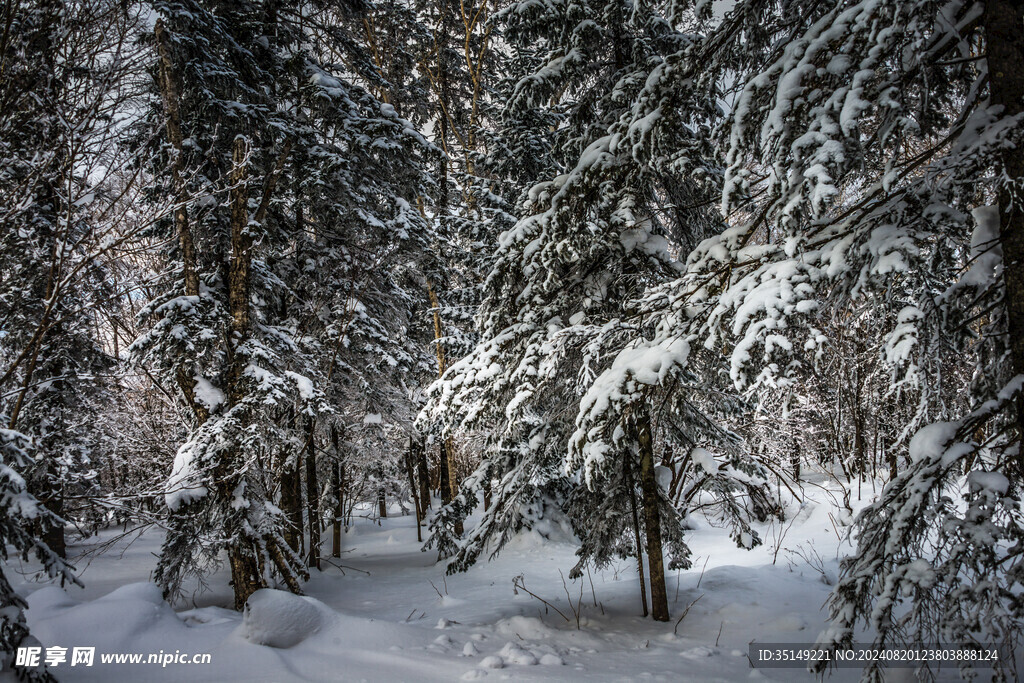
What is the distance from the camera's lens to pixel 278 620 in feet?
16.8

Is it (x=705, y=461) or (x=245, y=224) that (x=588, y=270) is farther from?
(x=245, y=224)

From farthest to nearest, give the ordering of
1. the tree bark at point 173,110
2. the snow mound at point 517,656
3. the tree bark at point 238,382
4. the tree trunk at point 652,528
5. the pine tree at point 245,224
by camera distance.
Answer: the tree bark at point 238,382 → the pine tree at point 245,224 → the tree bark at point 173,110 → the tree trunk at point 652,528 → the snow mound at point 517,656

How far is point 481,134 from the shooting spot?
41.3ft

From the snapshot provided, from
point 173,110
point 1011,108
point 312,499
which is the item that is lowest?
point 312,499

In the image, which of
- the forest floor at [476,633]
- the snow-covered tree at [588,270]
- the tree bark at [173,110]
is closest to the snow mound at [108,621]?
the forest floor at [476,633]

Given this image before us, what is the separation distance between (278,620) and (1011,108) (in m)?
7.48

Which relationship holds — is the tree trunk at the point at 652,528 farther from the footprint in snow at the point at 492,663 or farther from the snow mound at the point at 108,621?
the snow mound at the point at 108,621

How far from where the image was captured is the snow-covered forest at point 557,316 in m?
3.07

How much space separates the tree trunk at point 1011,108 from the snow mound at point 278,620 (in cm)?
634

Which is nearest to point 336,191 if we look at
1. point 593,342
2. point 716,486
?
point 593,342

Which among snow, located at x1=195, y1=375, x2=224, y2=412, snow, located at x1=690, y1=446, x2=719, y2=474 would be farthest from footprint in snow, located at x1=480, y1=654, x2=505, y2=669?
snow, located at x1=195, y1=375, x2=224, y2=412

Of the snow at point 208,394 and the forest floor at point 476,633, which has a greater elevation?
the snow at point 208,394

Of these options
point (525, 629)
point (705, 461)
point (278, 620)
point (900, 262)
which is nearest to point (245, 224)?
point (278, 620)

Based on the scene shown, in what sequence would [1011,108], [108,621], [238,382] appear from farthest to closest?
1. [238,382]
2. [108,621]
3. [1011,108]
